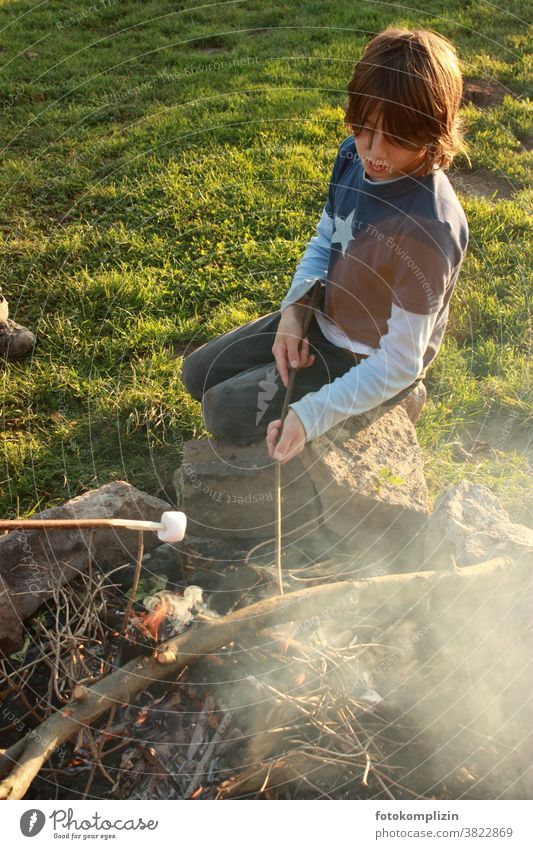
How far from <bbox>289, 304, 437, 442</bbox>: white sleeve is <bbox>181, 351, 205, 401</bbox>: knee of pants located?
0.80 meters

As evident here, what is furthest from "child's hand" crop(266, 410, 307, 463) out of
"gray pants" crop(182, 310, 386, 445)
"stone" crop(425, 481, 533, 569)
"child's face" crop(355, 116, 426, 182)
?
"child's face" crop(355, 116, 426, 182)

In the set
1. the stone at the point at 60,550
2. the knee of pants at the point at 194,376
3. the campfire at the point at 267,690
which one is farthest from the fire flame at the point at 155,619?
the knee of pants at the point at 194,376

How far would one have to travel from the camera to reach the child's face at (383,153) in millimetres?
2070

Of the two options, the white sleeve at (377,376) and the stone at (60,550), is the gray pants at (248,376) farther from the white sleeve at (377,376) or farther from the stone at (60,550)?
the stone at (60,550)

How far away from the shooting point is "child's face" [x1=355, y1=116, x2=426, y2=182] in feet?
6.79

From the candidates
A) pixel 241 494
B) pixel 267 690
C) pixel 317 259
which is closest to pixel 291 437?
pixel 241 494

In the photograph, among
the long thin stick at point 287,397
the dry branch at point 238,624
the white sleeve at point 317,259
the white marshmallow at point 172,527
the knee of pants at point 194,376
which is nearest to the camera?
the white marshmallow at point 172,527

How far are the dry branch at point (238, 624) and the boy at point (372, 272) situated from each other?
1.48 ft

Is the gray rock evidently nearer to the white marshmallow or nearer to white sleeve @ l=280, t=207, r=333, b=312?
white sleeve @ l=280, t=207, r=333, b=312

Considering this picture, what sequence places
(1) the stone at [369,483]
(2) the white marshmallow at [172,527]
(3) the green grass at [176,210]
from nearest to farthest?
(2) the white marshmallow at [172,527]
(1) the stone at [369,483]
(3) the green grass at [176,210]

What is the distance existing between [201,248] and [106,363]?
3.19ft

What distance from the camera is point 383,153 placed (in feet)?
6.93

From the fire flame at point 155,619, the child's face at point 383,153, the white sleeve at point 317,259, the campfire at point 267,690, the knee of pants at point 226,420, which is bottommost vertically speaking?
the campfire at point 267,690
